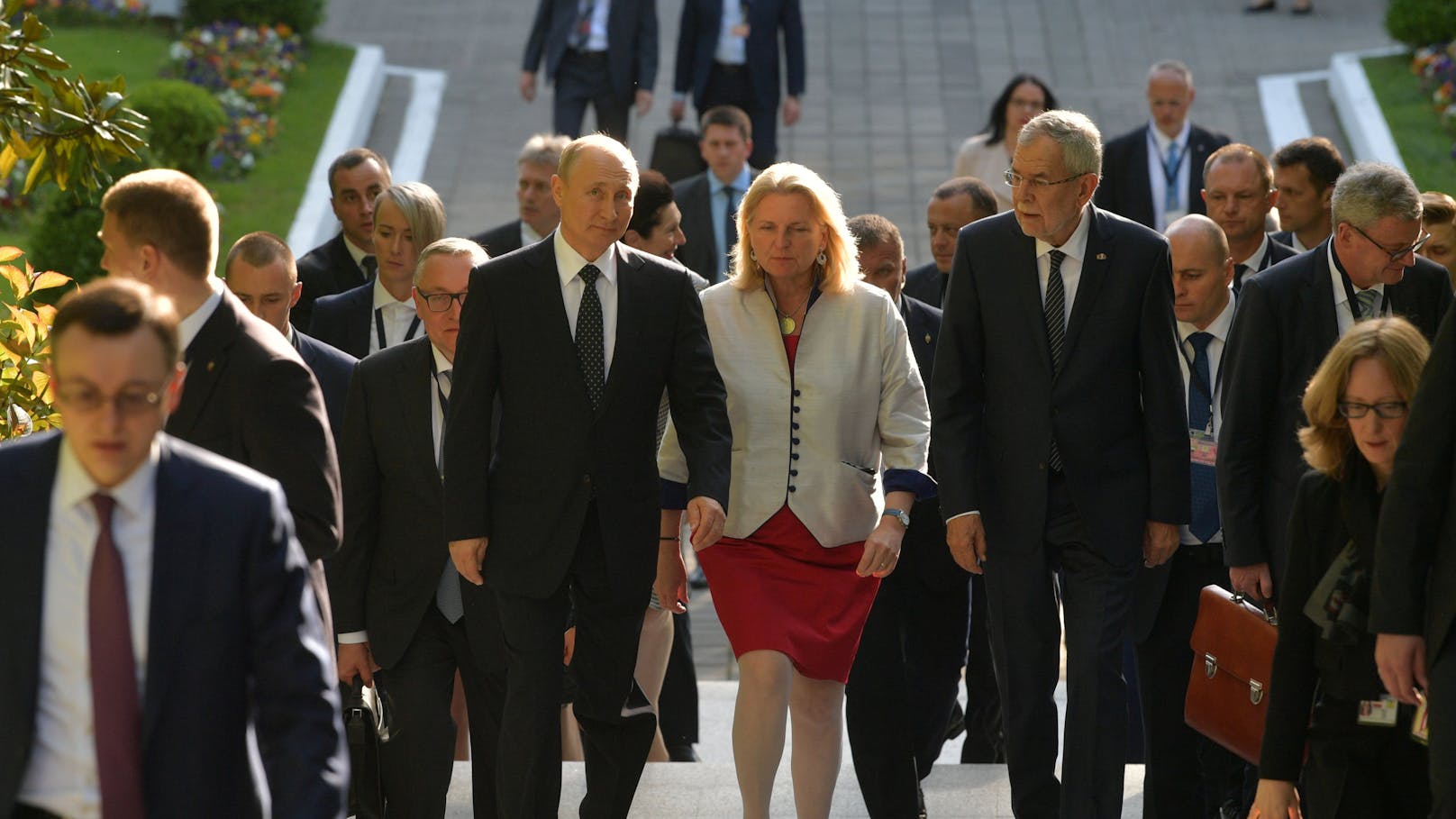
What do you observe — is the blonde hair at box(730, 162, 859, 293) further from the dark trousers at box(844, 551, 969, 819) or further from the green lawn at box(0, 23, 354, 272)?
the green lawn at box(0, 23, 354, 272)

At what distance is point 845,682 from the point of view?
6.68 meters

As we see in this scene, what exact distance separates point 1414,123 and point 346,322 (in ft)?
42.2

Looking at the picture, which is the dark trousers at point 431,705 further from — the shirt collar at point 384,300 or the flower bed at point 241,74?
the flower bed at point 241,74

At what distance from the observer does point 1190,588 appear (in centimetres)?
715

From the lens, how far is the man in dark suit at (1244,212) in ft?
27.1

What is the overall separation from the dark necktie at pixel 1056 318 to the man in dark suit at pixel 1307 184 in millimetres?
2159

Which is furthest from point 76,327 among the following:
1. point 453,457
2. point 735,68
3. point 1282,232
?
point 735,68

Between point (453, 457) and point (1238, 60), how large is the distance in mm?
17129

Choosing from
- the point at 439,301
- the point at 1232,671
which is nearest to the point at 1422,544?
the point at 1232,671

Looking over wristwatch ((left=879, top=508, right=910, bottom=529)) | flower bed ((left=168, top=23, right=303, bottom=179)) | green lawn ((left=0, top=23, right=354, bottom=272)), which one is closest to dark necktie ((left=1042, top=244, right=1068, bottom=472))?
wristwatch ((left=879, top=508, right=910, bottom=529))

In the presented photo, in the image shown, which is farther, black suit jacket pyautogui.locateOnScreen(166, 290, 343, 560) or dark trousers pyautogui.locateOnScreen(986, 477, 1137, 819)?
dark trousers pyautogui.locateOnScreen(986, 477, 1137, 819)

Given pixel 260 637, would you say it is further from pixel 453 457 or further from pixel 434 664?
pixel 434 664

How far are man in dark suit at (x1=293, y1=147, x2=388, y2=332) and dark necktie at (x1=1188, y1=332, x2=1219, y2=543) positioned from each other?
363cm

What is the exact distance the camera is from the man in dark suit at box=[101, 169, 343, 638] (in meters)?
4.88
